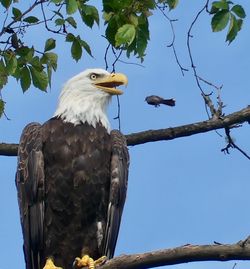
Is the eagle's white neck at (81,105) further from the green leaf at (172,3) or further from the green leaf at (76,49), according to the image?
the green leaf at (172,3)

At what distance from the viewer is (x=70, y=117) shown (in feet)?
20.5

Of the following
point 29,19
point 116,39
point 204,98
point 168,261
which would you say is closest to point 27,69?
point 29,19

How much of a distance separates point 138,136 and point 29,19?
1.12 meters

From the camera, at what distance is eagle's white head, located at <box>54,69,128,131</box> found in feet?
20.5

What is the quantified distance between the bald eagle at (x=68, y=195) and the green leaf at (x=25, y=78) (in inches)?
28.8

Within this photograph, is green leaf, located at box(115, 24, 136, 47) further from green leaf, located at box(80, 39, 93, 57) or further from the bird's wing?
the bird's wing

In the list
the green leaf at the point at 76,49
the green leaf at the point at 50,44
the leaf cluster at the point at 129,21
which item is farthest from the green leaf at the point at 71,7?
the green leaf at the point at 50,44

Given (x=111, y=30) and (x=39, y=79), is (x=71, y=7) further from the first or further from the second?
(x=39, y=79)

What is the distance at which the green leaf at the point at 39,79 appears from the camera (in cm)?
521

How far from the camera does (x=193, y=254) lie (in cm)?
383

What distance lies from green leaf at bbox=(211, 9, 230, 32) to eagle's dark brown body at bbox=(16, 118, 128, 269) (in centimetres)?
148

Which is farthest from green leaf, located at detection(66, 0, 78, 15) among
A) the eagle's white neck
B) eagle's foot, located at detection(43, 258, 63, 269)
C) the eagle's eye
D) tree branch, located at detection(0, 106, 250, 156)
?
eagle's foot, located at detection(43, 258, 63, 269)

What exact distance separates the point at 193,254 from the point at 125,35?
147 cm

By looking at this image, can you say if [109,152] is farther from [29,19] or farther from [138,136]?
[29,19]
